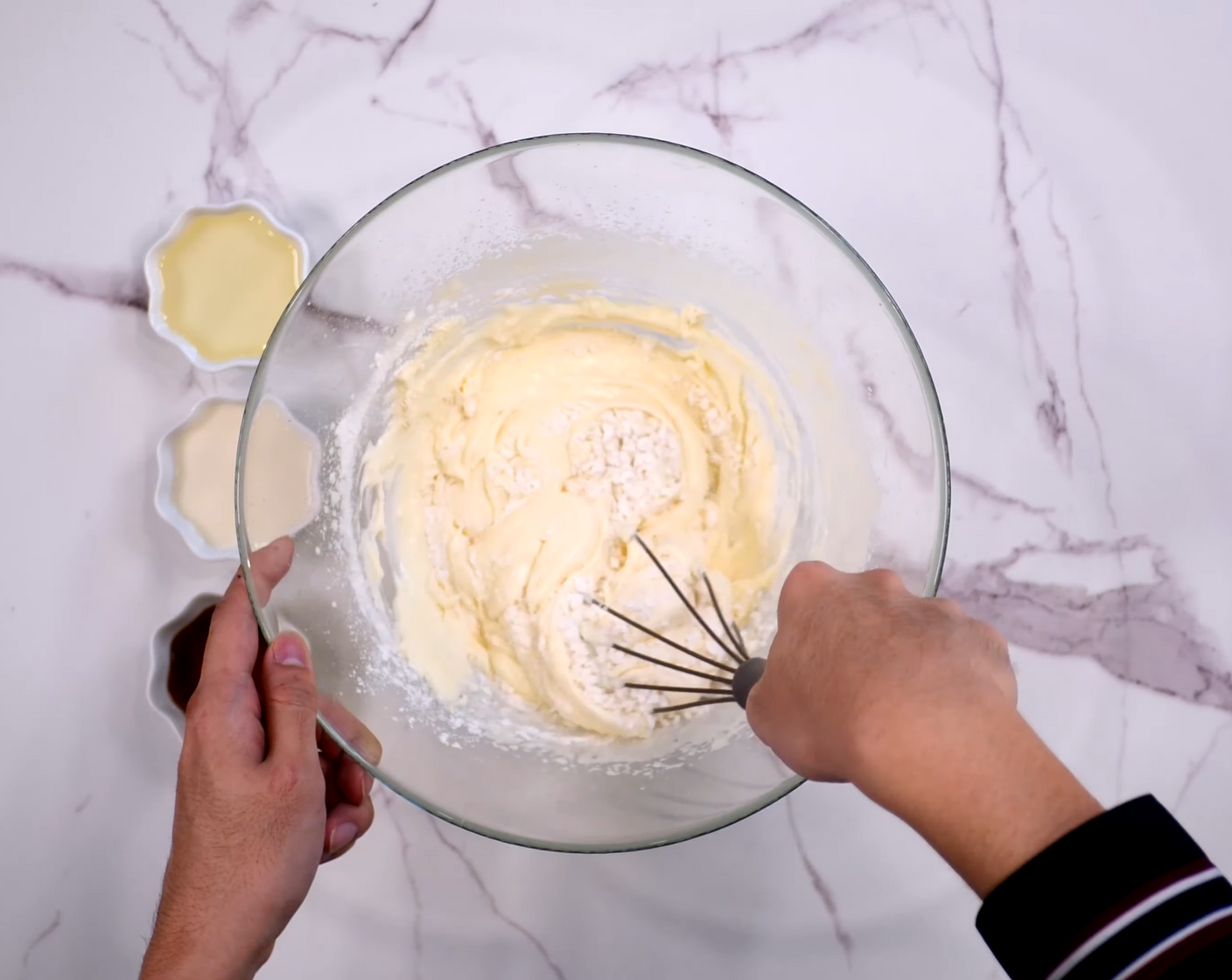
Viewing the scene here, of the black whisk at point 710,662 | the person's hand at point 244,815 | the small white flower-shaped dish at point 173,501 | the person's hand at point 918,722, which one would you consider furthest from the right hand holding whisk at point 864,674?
the small white flower-shaped dish at point 173,501

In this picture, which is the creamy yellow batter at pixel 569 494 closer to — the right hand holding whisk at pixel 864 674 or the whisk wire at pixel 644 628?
the whisk wire at pixel 644 628

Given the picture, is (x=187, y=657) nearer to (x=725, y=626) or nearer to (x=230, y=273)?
(x=230, y=273)

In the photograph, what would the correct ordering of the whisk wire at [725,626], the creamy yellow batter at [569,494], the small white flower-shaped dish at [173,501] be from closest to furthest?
the whisk wire at [725,626]
the creamy yellow batter at [569,494]
the small white flower-shaped dish at [173,501]

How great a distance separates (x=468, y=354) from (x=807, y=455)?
0.50 m

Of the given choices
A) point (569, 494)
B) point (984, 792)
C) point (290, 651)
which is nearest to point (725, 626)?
point (569, 494)

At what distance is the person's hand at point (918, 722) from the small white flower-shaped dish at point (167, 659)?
878mm

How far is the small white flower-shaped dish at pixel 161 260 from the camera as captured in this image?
49.3 inches

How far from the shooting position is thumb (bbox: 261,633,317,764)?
1.00 metres

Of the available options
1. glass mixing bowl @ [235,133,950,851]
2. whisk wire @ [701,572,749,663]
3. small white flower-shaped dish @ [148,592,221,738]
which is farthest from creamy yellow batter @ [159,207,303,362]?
whisk wire @ [701,572,749,663]

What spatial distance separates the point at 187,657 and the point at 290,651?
0.36 meters

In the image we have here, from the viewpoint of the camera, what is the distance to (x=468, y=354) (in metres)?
1.20

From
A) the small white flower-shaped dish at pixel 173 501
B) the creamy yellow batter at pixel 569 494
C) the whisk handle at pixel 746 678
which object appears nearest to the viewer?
the whisk handle at pixel 746 678

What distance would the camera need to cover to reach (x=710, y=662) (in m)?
1.03

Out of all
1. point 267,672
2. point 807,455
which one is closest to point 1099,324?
point 807,455
